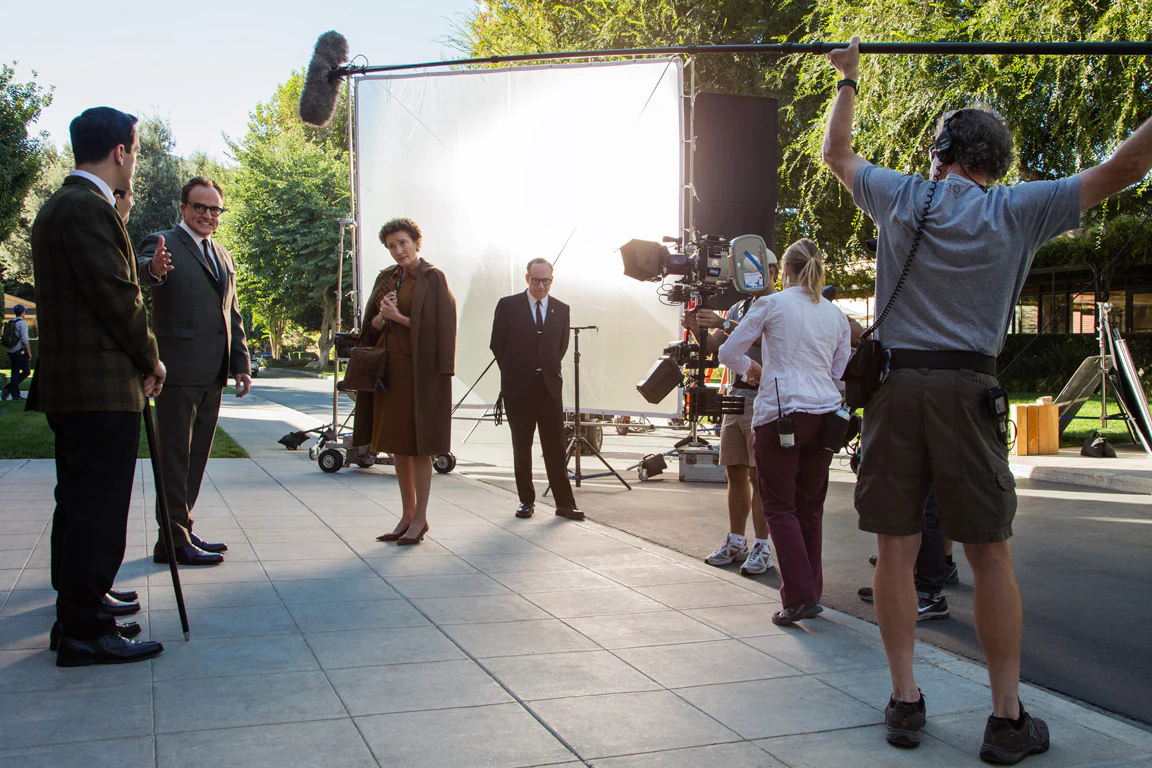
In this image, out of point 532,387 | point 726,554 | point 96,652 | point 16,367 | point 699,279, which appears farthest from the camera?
point 16,367

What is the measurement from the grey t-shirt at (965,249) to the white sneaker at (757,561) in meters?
2.77

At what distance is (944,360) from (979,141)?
71cm

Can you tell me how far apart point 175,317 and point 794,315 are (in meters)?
3.29

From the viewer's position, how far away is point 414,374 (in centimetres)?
655

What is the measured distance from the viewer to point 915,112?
1622cm

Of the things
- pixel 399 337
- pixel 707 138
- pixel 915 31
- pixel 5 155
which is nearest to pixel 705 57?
pixel 915 31

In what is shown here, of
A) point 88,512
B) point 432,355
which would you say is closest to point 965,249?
point 88,512

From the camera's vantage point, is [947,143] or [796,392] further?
[796,392]

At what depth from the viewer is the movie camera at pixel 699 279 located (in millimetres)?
5961

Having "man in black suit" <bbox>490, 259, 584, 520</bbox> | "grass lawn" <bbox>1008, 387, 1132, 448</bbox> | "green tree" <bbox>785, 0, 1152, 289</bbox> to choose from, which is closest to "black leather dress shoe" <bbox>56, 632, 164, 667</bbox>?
"man in black suit" <bbox>490, 259, 584, 520</bbox>

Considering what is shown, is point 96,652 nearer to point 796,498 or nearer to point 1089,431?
point 796,498

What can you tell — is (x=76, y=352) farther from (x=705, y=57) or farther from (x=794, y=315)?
(x=705, y=57)

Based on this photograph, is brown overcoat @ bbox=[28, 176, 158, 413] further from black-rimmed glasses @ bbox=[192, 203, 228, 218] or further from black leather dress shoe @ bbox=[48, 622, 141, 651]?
black-rimmed glasses @ bbox=[192, 203, 228, 218]

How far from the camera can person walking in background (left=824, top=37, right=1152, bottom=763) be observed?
3.15m
